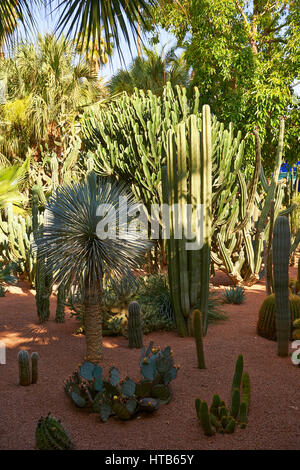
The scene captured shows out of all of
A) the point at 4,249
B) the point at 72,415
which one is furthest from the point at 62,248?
the point at 4,249

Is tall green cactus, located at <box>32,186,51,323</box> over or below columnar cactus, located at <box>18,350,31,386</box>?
over

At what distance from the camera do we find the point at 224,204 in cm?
836

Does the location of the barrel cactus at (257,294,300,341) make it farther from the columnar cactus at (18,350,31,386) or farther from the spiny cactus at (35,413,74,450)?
the spiny cactus at (35,413,74,450)

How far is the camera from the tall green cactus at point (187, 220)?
5180 mm

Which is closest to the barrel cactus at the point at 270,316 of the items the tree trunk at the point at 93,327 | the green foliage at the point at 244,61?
the tree trunk at the point at 93,327

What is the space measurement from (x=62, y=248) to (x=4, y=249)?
5900 millimetres

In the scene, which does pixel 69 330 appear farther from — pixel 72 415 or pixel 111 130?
pixel 111 130

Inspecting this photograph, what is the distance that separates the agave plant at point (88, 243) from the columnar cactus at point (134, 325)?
22.4 inches

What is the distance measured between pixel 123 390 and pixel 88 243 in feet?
4.49

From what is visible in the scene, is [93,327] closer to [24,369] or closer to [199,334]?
[24,369]

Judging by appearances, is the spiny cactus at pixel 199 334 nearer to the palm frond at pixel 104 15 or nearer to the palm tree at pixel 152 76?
the palm frond at pixel 104 15

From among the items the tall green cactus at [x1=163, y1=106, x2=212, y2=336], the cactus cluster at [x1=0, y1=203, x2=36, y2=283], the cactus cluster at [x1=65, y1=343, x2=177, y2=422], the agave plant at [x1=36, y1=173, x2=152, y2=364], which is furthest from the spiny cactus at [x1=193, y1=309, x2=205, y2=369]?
the cactus cluster at [x1=0, y1=203, x2=36, y2=283]

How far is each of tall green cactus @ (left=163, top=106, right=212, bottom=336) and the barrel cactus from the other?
27.8 inches

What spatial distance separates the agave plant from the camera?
4008mm
